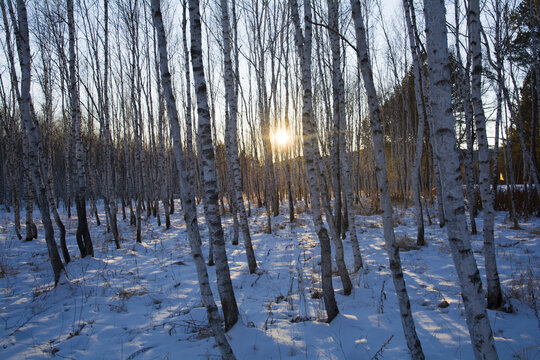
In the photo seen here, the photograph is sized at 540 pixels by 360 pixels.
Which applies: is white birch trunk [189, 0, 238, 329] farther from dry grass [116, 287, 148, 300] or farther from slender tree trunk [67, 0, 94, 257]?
slender tree trunk [67, 0, 94, 257]

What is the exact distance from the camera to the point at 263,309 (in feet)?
12.4

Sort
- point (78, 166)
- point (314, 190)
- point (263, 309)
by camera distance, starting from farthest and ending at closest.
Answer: point (78, 166) < point (263, 309) < point (314, 190)

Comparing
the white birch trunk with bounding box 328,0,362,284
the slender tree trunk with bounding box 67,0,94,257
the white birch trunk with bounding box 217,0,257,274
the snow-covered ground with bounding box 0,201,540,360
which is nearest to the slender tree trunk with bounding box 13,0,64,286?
the snow-covered ground with bounding box 0,201,540,360

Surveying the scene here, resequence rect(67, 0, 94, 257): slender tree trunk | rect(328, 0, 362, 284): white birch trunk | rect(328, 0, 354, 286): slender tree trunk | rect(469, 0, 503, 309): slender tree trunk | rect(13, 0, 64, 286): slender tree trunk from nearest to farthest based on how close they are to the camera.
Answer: rect(469, 0, 503, 309): slender tree trunk
rect(328, 0, 362, 284): white birch trunk
rect(13, 0, 64, 286): slender tree trunk
rect(328, 0, 354, 286): slender tree trunk
rect(67, 0, 94, 257): slender tree trunk

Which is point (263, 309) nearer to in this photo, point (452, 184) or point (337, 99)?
point (452, 184)

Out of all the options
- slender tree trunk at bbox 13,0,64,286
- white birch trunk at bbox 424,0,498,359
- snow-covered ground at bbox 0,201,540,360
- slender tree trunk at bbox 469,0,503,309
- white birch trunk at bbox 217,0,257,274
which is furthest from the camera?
white birch trunk at bbox 217,0,257,274

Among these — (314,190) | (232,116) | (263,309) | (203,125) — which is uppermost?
(232,116)

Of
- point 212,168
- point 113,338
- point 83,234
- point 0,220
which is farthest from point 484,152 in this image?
point 0,220

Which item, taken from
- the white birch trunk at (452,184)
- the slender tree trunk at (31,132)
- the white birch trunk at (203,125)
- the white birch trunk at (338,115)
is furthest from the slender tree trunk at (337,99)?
the slender tree trunk at (31,132)

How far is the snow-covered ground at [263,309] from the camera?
2773 mm

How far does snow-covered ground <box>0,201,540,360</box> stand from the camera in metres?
2.77

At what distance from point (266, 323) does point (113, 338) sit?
185 centimetres

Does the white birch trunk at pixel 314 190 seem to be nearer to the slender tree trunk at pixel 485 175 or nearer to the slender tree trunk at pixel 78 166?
the slender tree trunk at pixel 485 175

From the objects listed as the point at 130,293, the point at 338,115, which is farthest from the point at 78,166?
the point at 338,115
